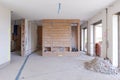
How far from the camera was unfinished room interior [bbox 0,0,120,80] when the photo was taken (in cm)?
498

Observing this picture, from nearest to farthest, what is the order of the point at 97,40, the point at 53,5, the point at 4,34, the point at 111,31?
the point at 111,31, the point at 53,5, the point at 4,34, the point at 97,40

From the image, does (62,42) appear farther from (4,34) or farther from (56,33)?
(4,34)

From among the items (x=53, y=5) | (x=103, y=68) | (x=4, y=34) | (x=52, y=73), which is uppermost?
(x=53, y=5)

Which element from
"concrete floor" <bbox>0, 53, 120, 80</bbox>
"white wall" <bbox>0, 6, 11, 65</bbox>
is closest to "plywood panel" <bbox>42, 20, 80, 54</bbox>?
"white wall" <bbox>0, 6, 11, 65</bbox>

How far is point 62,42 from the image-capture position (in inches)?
395

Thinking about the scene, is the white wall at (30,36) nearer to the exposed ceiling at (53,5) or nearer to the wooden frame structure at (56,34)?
the wooden frame structure at (56,34)

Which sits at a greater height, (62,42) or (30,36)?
(30,36)

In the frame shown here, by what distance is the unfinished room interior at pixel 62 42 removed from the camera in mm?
4984

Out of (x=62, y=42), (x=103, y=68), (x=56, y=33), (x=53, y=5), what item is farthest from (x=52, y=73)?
(x=56, y=33)

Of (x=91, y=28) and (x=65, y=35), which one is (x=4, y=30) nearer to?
(x=65, y=35)

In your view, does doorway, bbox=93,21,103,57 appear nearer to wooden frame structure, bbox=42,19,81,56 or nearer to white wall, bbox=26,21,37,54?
wooden frame structure, bbox=42,19,81,56

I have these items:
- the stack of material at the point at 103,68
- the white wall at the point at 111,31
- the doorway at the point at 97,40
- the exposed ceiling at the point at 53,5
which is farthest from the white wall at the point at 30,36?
the stack of material at the point at 103,68

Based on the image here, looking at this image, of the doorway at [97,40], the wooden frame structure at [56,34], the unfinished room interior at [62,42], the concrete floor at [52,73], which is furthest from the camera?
the wooden frame structure at [56,34]

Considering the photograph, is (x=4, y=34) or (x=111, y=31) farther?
(x=4, y=34)
